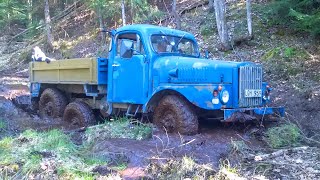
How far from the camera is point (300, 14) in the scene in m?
10.4

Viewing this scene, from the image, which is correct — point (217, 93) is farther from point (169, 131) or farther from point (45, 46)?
point (45, 46)

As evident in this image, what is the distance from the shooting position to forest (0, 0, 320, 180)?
17.7 ft

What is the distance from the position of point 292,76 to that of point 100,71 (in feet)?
18.0

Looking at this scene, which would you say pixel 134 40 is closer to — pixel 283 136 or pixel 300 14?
pixel 283 136

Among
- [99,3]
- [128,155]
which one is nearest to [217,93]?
[128,155]

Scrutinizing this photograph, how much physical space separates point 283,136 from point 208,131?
149 centimetres

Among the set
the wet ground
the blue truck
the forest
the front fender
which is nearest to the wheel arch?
the blue truck

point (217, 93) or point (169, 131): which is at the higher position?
point (217, 93)

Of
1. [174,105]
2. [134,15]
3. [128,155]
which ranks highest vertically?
[134,15]

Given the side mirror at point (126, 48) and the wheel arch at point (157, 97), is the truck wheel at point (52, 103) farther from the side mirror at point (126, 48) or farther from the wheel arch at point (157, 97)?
the wheel arch at point (157, 97)

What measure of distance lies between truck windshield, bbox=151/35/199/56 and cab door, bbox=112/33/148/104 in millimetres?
319

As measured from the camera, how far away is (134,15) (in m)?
20.7

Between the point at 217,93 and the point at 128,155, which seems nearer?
the point at 128,155

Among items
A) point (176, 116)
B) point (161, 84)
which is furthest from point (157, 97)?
point (176, 116)
